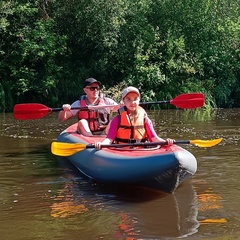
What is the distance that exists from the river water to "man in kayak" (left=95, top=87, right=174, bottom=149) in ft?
1.70

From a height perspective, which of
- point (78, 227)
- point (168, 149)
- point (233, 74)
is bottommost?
point (78, 227)

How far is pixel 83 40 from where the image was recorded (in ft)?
55.8

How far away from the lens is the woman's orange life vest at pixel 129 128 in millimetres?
4871

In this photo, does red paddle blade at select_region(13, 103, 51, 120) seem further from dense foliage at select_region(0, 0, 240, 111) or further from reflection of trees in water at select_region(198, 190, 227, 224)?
dense foliage at select_region(0, 0, 240, 111)

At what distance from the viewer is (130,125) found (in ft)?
16.0

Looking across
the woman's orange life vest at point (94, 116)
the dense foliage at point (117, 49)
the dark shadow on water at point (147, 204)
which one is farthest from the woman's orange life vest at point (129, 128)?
the dense foliage at point (117, 49)

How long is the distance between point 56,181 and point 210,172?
1708 mm

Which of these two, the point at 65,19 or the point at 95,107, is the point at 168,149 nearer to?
the point at 95,107

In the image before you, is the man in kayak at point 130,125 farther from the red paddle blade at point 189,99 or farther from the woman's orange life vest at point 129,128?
the red paddle blade at point 189,99

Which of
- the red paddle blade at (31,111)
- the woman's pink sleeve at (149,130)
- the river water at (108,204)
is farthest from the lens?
the red paddle blade at (31,111)

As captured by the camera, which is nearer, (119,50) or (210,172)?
(210,172)

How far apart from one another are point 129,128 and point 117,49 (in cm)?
1194

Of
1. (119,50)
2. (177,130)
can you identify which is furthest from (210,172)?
(119,50)

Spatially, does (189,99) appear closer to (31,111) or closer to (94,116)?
(94,116)
